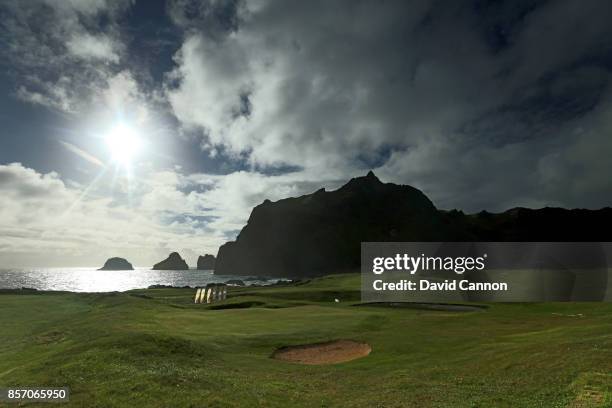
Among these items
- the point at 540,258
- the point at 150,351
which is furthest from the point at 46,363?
the point at 540,258

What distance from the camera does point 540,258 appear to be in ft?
360

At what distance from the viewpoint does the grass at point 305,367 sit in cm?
1714

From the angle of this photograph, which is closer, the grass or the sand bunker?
the grass

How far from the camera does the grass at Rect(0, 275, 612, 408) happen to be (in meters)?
17.1

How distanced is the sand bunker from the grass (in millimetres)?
934

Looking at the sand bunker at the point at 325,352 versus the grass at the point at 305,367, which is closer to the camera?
the grass at the point at 305,367

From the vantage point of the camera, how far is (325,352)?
3012 cm

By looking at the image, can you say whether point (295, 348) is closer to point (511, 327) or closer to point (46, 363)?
point (46, 363)

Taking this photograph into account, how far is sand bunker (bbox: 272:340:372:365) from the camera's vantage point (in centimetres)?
2798

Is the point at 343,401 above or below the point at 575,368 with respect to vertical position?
below

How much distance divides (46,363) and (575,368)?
2791 centimetres

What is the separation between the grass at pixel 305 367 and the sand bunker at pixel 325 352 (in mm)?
934

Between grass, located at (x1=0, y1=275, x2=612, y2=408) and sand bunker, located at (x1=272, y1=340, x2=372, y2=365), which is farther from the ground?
grass, located at (x1=0, y1=275, x2=612, y2=408)

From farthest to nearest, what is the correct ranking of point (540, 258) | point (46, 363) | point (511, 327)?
point (540, 258) < point (511, 327) < point (46, 363)
